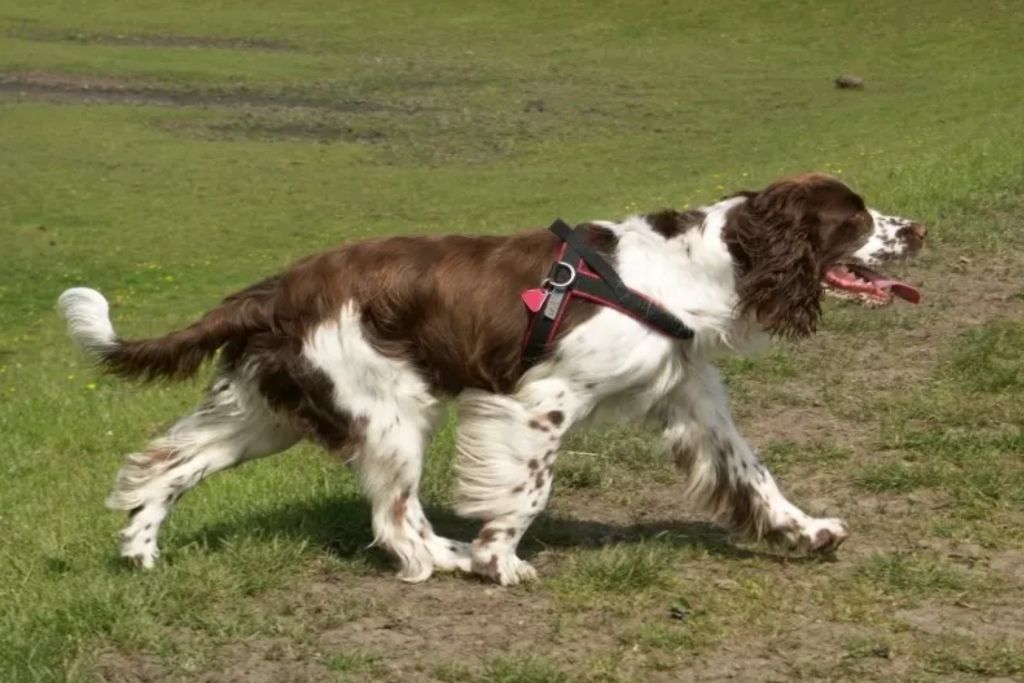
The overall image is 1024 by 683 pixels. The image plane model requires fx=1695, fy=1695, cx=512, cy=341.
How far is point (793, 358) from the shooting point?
8.68 meters

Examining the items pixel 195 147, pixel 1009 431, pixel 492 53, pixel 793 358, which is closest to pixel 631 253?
pixel 1009 431

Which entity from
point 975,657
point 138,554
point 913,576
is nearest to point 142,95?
point 138,554

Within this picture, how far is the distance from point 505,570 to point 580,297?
933 mm

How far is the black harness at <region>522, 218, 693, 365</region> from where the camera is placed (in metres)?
5.56

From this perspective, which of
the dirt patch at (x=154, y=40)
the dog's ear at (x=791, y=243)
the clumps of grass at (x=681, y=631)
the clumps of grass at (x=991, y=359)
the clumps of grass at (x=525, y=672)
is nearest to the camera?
the clumps of grass at (x=525, y=672)

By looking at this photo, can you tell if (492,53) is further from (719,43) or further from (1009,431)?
(1009,431)

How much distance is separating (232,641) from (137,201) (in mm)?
14672

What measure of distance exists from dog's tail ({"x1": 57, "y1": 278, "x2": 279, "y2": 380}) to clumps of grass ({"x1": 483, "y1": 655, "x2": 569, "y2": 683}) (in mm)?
1585

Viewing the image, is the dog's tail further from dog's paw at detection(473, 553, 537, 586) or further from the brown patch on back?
the brown patch on back

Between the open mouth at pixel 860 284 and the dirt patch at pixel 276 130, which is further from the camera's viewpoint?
the dirt patch at pixel 276 130

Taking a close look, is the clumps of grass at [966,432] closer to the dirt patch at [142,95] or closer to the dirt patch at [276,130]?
A: the dirt patch at [276,130]

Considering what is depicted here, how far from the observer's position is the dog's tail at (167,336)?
5781 mm

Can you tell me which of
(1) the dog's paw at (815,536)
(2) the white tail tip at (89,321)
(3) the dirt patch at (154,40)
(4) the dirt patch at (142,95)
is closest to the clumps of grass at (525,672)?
(1) the dog's paw at (815,536)

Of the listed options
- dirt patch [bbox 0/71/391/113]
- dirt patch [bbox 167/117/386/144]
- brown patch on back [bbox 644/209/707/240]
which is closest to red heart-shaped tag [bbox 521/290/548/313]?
brown patch on back [bbox 644/209/707/240]
